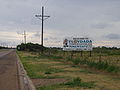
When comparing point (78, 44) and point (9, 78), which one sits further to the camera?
point (78, 44)

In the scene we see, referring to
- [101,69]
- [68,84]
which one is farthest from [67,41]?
[68,84]

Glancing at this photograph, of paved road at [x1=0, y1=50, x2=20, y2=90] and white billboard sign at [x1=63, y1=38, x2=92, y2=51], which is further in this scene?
white billboard sign at [x1=63, y1=38, x2=92, y2=51]

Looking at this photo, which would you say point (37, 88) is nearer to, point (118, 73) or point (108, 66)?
point (118, 73)

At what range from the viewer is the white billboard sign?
4550 cm

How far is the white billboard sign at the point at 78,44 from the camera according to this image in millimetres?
45503

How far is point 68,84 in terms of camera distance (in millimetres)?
14961

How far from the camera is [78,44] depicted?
4597 centimetres

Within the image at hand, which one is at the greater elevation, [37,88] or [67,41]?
[67,41]

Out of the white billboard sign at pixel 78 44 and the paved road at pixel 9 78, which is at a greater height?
the white billboard sign at pixel 78 44

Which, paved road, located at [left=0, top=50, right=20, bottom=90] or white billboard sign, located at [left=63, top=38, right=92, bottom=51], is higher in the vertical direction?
white billboard sign, located at [left=63, top=38, right=92, bottom=51]

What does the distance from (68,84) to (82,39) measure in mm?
30968

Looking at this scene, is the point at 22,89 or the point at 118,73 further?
the point at 118,73

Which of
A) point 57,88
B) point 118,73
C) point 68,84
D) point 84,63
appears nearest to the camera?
point 57,88

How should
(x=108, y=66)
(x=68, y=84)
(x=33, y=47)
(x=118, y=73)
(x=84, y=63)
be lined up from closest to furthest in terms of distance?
(x=68, y=84) → (x=118, y=73) → (x=108, y=66) → (x=84, y=63) → (x=33, y=47)
